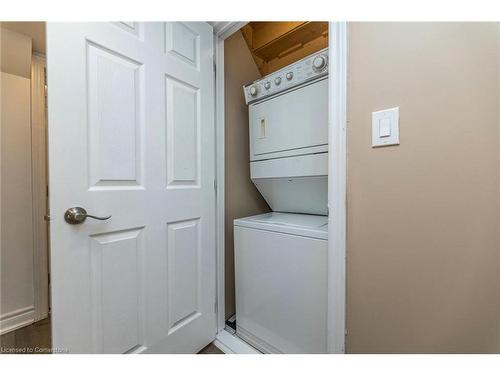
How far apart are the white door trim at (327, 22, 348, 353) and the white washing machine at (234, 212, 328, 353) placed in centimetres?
8

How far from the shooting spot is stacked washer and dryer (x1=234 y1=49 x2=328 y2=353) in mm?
993

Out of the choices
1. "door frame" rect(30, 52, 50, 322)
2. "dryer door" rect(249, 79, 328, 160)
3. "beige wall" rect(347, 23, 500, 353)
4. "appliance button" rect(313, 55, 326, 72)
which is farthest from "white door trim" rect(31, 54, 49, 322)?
"beige wall" rect(347, 23, 500, 353)

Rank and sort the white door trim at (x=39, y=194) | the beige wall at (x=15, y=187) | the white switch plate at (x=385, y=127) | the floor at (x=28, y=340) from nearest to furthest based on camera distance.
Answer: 1. the white switch plate at (x=385, y=127)
2. the floor at (x=28, y=340)
3. the beige wall at (x=15, y=187)
4. the white door trim at (x=39, y=194)

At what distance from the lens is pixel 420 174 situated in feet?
2.14

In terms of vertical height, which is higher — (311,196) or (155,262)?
(311,196)

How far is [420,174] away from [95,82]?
119cm

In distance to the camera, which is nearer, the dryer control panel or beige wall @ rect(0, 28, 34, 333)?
the dryer control panel

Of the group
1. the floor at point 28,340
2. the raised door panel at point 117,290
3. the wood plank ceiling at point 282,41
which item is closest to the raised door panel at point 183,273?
the raised door panel at point 117,290

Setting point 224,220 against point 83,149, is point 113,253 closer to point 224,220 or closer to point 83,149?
point 83,149

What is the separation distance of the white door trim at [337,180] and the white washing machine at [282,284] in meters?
0.08

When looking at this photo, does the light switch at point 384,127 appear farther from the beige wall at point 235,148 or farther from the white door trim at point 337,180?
the beige wall at point 235,148

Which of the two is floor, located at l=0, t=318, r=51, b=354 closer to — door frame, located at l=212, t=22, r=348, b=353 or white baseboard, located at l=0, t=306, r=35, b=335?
white baseboard, located at l=0, t=306, r=35, b=335

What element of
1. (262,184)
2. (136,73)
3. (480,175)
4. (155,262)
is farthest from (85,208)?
(480,175)

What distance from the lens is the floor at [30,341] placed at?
121 centimetres
